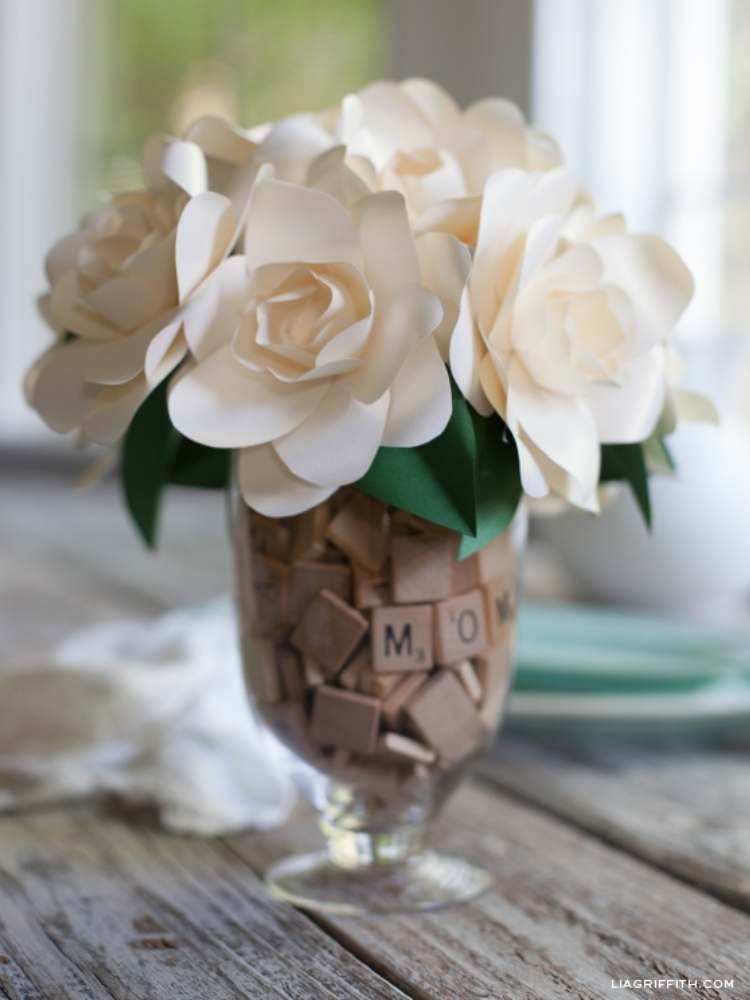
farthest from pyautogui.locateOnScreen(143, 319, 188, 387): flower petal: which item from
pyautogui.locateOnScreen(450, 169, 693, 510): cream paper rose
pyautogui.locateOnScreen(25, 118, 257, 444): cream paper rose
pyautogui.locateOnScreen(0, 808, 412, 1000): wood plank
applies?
pyautogui.locateOnScreen(0, 808, 412, 1000): wood plank

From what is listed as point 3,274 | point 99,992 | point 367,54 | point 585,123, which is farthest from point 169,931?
point 3,274

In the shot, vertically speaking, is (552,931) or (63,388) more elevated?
(63,388)

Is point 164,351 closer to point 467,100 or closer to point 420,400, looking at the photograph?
point 420,400

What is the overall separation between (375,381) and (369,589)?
86 millimetres

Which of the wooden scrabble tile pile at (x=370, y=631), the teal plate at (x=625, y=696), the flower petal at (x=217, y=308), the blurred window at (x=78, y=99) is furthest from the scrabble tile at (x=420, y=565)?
the blurred window at (x=78, y=99)

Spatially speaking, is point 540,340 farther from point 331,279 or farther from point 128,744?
point 128,744

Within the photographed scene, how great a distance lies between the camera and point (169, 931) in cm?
48

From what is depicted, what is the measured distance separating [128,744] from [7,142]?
3264mm

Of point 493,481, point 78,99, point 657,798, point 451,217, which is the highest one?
point 78,99

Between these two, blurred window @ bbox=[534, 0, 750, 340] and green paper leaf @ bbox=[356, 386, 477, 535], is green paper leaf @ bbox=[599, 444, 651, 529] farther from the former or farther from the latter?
blurred window @ bbox=[534, 0, 750, 340]

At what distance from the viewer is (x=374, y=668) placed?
0.48 meters

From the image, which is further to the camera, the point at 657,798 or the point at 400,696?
the point at 657,798

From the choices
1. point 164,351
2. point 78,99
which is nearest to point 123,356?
point 164,351

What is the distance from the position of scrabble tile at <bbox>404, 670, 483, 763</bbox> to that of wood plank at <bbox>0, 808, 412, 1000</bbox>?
9cm
